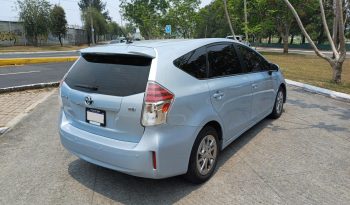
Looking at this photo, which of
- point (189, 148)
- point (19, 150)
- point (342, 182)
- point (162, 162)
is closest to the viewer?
point (162, 162)

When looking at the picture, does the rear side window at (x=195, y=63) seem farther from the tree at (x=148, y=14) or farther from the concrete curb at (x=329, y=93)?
the tree at (x=148, y=14)

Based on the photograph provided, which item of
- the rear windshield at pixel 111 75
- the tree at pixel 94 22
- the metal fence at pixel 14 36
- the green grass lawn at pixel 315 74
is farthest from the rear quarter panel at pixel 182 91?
the tree at pixel 94 22

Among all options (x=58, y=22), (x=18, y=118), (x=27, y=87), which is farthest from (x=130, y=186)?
(x=58, y=22)

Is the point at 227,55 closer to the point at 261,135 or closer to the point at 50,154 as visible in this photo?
the point at 261,135

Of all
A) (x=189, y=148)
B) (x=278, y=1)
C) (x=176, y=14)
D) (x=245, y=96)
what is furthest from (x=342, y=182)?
(x=176, y=14)

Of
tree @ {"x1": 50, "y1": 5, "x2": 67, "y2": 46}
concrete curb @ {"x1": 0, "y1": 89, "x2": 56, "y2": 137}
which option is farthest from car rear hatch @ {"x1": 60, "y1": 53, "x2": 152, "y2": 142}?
tree @ {"x1": 50, "y1": 5, "x2": 67, "y2": 46}

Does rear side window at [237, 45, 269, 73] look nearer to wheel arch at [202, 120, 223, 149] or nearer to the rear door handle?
the rear door handle

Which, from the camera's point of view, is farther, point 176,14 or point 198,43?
point 176,14

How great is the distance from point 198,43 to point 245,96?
1137 millimetres

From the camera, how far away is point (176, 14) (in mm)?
50156

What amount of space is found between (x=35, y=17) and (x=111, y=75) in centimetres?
4392

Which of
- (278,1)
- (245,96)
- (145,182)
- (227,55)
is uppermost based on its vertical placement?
(278,1)

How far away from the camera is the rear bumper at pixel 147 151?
3.06 metres

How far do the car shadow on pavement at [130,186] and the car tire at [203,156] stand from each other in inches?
6.2
